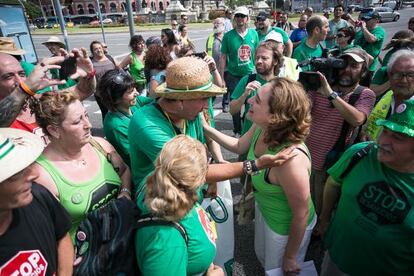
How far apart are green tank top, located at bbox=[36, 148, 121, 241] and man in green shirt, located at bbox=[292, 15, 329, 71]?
3.91 meters

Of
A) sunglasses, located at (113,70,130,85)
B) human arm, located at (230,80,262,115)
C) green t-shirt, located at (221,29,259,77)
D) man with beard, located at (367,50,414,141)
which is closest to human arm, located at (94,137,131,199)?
sunglasses, located at (113,70,130,85)

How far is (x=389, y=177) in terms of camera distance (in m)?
1.62

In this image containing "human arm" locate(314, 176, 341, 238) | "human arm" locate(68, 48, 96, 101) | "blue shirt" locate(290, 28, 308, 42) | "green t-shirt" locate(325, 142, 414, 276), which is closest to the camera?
"green t-shirt" locate(325, 142, 414, 276)

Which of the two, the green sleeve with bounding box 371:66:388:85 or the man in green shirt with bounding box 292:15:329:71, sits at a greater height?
the man in green shirt with bounding box 292:15:329:71

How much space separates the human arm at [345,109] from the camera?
7.90 feet

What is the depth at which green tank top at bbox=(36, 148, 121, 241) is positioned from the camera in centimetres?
177

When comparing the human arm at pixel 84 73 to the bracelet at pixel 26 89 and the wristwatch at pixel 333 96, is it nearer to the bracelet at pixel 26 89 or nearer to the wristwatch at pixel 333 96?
the bracelet at pixel 26 89

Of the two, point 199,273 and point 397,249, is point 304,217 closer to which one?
point 397,249

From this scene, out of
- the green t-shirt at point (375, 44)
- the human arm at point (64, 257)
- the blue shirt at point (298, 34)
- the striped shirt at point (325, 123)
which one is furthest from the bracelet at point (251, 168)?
the blue shirt at point (298, 34)

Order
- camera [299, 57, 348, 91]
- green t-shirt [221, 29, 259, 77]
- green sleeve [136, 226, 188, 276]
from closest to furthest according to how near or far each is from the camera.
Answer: green sleeve [136, 226, 188, 276] → camera [299, 57, 348, 91] → green t-shirt [221, 29, 259, 77]

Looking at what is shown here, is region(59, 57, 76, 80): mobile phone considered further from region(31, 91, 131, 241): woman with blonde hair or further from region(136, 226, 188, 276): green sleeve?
region(136, 226, 188, 276): green sleeve

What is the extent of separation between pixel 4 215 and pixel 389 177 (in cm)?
197

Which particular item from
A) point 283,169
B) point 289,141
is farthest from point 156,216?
point 289,141

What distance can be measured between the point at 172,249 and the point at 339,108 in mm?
1910
